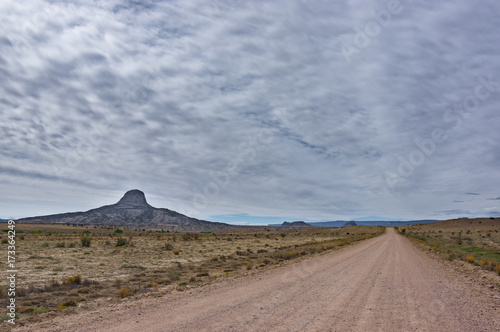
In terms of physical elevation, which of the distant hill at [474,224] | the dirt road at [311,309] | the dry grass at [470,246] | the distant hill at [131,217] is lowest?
the distant hill at [474,224]

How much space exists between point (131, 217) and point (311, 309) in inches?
7131

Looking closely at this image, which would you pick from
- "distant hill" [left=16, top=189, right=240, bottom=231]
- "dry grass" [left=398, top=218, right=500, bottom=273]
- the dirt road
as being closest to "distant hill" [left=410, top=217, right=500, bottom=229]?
"dry grass" [left=398, top=218, right=500, bottom=273]

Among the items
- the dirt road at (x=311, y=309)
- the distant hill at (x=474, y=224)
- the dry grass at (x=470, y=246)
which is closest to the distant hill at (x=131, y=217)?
the distant hill at (x=474, y=224)

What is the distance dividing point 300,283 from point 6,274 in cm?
1550

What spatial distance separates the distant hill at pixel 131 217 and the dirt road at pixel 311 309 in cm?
15174

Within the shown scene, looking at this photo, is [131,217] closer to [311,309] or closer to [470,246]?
[470,246]

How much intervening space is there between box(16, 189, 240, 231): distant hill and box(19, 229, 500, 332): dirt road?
15174 centimetres

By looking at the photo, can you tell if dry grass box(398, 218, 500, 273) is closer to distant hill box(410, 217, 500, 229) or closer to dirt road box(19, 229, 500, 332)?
dirt road box(19, 229, 500, 332)

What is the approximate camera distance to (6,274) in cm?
1652

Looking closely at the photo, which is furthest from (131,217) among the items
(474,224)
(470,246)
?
(470,246)

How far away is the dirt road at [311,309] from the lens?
7.64 meters

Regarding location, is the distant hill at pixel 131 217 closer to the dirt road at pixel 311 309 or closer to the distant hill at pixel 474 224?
the distant hill at pixel 474 224

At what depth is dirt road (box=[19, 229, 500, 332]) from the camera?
301 inches

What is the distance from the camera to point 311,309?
8984 millimetres
